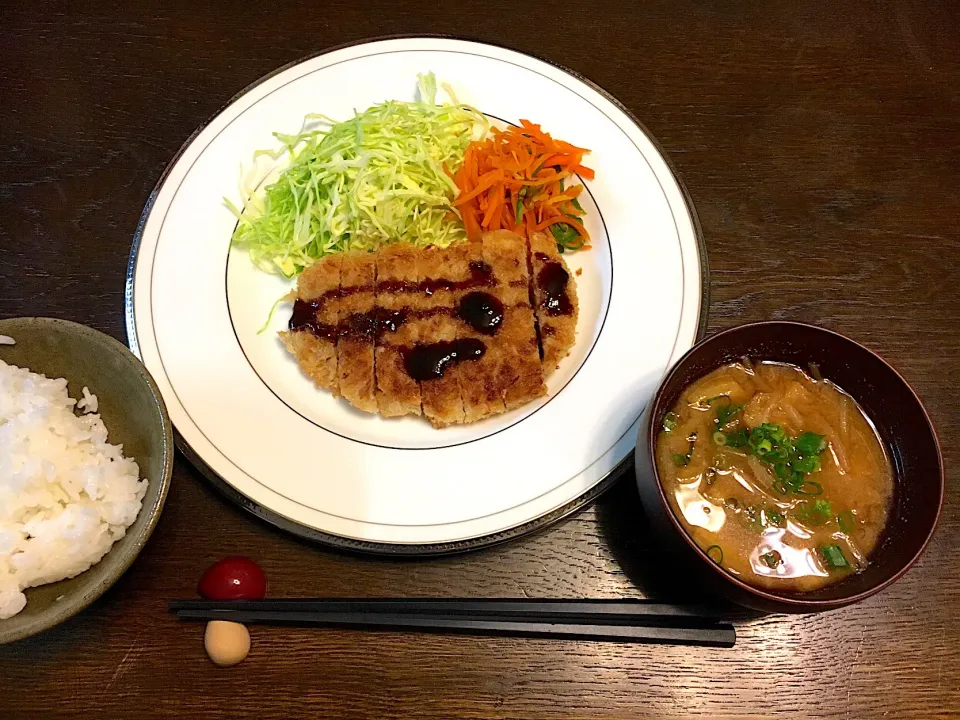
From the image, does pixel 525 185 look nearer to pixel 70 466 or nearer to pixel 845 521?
pixel 845 521

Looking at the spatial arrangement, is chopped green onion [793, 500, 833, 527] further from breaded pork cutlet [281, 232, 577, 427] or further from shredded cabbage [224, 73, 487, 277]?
shredded cabbage [224, 73, 487, 277]

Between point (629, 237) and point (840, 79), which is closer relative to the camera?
point (629, 237)

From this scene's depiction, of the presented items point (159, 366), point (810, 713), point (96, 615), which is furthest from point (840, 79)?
point (96, 615)

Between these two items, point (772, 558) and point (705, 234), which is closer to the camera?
point (772, 558)

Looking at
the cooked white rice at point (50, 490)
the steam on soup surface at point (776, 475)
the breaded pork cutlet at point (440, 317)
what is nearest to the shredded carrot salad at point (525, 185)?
the breaded pork cutlet at point (440, 317)

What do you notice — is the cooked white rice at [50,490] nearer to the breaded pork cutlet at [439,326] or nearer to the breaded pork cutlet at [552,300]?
the breaded pork cutlet at [439,326]

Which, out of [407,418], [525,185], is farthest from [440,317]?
[525,185]

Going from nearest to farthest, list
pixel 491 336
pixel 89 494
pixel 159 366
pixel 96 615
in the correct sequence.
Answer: pixel 89 494 < pixel 96 615 < pixel 159 366 < pixel 491 336

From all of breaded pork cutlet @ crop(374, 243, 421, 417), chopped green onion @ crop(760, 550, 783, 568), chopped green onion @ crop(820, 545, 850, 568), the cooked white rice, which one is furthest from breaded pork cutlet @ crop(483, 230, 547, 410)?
the cooked white rice

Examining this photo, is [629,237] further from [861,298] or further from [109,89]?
[109,89]
